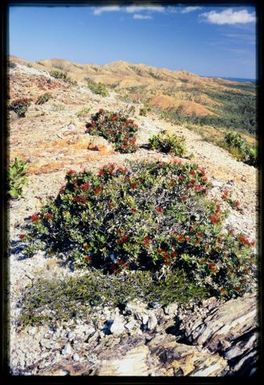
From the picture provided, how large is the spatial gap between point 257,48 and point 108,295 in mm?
3631

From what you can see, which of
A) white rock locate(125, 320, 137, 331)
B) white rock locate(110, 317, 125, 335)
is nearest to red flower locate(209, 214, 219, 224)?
white rock locate(125, 320, 137, 331)

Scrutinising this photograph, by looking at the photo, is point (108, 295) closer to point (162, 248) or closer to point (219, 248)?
point (162, 248)

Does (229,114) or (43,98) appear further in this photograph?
(229,114)

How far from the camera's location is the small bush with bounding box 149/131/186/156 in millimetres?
9727

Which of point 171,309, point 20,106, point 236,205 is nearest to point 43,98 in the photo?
point 20,106

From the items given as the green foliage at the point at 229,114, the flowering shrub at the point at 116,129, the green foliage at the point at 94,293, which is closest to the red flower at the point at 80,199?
the green foliage at the point at 94,293

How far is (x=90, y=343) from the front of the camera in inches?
175

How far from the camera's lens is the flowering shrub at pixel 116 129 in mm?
9945

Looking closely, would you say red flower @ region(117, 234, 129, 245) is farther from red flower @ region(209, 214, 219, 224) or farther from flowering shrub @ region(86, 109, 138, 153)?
flowering shrub @ region(86, 109, 138, 153)

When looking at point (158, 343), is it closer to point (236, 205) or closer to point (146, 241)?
point (146, 241)

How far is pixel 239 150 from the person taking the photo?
37.8 ft

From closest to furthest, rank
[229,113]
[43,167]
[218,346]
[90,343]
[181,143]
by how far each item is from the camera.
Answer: [218,346] < [90,343] < [43,167] < [181,143] < [229,113]

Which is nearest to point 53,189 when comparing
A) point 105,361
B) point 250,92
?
point 105,361

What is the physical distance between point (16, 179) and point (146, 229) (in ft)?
11.4
